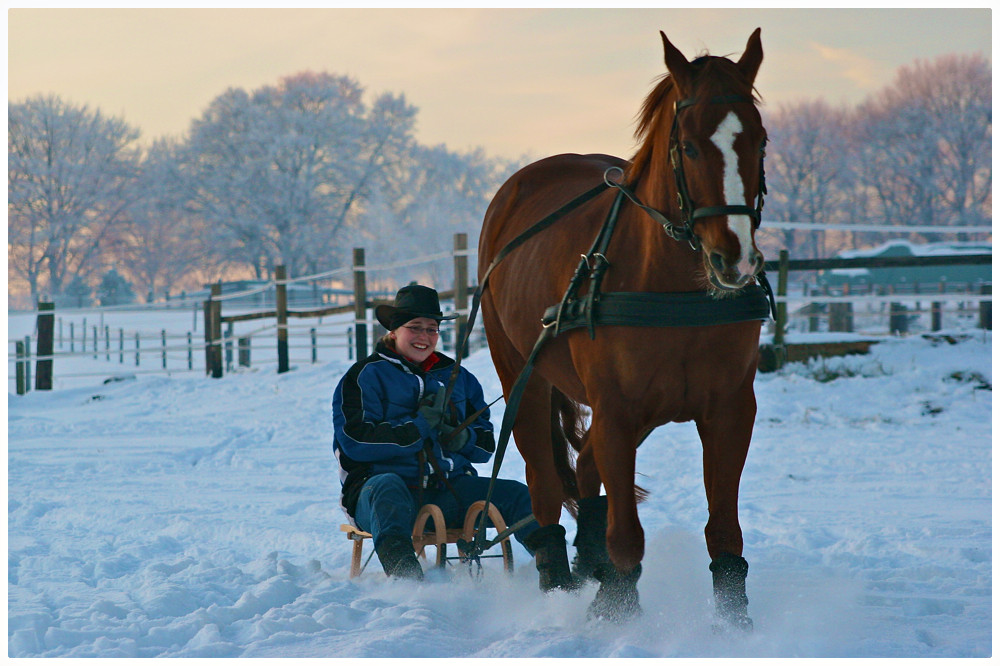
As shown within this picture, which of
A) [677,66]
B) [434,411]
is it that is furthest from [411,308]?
[677,66]

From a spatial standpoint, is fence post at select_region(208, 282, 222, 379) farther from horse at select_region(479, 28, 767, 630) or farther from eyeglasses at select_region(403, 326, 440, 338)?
Answer: horse at select_region(479, 28, 767, 630)

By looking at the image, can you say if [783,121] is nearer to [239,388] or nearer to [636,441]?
[239,388]

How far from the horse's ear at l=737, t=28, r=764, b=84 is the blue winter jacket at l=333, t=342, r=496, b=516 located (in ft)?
5.63

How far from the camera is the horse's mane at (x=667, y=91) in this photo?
263 centimetres

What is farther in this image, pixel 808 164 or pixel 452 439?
pixel 808 164

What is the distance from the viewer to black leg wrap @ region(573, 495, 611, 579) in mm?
3539

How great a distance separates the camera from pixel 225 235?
1385 inches

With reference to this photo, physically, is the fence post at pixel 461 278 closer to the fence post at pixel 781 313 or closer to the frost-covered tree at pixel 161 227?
the fence post at pixel 781 313

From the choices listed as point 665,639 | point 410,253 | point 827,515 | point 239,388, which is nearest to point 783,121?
point 410,253

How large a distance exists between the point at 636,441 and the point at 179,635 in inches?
63.9

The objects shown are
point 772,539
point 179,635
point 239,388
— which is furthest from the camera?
point 239,388

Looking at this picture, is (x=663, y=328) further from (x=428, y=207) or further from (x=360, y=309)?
(x=428, y=207)

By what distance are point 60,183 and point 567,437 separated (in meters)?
35.3

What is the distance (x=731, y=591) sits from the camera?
301 cm
